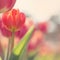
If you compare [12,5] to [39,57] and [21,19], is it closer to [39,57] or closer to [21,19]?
[21,19]

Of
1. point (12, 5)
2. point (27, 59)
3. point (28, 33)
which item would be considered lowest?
point (27, 59)

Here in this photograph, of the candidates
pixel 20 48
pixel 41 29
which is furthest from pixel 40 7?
pixel 20 48

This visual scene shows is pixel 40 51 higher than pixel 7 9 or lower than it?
lower

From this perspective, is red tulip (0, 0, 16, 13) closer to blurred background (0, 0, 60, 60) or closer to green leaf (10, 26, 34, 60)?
blurred background (0, 0, 60, 60)

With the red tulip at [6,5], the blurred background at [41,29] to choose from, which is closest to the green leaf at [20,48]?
the blurred background at [41,29]

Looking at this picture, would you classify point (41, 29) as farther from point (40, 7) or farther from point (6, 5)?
point (6, 5)

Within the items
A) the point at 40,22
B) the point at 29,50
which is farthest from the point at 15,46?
the point at 40,22

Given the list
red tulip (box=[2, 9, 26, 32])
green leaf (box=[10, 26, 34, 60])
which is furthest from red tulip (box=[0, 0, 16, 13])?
green leaf (box=[10, 26, 34, 60])
